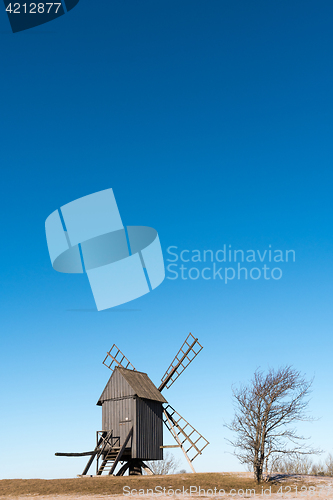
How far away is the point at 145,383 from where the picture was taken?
116 ft

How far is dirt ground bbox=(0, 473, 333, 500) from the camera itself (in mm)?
21047

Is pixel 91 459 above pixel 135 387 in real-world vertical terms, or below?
below

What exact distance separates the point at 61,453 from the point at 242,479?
37.8 ft

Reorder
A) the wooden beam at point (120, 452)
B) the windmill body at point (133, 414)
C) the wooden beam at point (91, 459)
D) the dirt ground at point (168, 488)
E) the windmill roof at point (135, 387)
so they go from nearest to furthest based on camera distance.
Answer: the dirt ground at point (168, 488) → the wooden beam at point (120, 452) → the wooden beam at point (91, 459) → the windmill body at point (133, 414) → the windmill roof at point (135, 387)

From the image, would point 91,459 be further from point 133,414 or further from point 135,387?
point 135,387

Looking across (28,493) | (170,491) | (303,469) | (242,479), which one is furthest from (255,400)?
(303,469)

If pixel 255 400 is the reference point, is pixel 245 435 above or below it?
below

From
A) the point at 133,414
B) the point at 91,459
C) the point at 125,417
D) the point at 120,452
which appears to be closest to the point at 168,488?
the point at 120,452

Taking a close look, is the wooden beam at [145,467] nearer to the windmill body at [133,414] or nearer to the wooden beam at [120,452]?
the windmill body at [133,414]

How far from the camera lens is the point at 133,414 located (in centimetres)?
3166

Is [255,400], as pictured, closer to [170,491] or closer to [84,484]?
[170,491]

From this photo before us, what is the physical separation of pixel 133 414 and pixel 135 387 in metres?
1.93

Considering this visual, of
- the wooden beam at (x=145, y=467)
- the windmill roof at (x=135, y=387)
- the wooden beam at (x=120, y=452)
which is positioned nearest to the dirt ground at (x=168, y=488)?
the wooden beam at (x=120, y=452)

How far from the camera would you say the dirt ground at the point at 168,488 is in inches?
829
